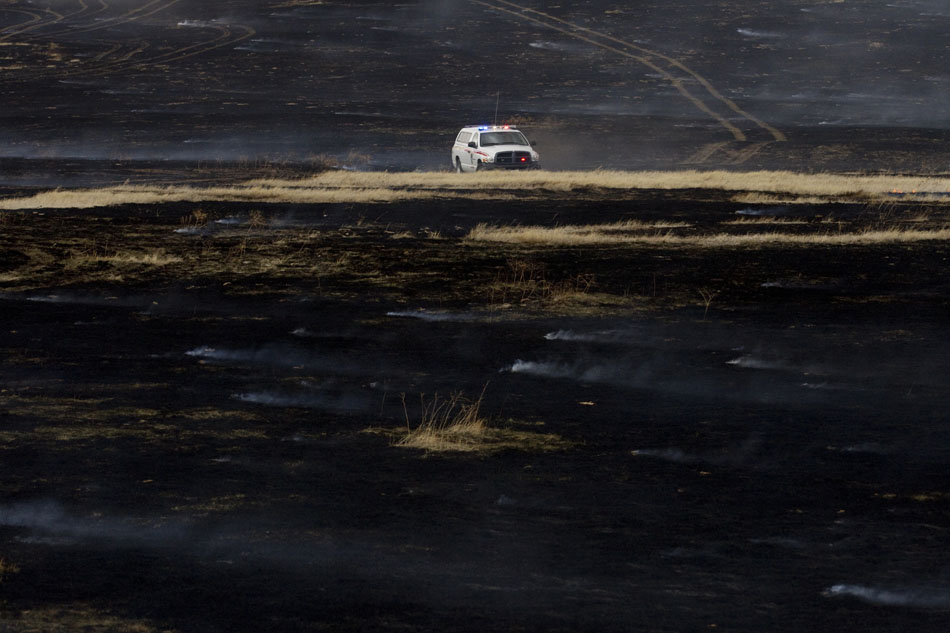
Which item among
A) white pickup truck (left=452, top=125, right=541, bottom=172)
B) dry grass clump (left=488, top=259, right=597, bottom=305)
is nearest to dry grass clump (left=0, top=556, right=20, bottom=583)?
dry grass clump (left=488, top=259, right=597, bottom=305)

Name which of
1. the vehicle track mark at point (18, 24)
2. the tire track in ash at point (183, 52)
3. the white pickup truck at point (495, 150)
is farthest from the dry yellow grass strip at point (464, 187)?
the vehicle track mark at point (18, 24)

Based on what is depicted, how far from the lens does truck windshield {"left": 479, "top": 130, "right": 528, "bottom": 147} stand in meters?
45.9

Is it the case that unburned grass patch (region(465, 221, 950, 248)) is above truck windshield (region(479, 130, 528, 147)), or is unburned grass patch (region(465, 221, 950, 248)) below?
above

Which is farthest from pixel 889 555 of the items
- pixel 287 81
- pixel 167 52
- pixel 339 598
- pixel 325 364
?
pixel 167 52

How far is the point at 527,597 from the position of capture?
7633 mm

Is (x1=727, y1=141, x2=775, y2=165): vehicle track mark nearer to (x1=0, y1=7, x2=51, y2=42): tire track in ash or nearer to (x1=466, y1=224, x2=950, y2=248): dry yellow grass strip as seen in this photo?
(x1=466, y1=224, x2=950, y2=248): dry yellow grass strip

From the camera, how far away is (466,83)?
7725 centimetres

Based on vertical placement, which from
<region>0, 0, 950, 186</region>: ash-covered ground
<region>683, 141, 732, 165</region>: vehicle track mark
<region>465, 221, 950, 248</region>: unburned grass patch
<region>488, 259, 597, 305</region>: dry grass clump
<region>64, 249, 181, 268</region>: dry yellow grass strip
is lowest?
<region>683, 141, 732, 165</region>: vehicle track mark

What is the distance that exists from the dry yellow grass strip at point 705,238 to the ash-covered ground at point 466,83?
2500 cm

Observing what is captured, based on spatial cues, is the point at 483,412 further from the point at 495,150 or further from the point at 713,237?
the point at 495,150

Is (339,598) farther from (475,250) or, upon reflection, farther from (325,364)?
(475,250)

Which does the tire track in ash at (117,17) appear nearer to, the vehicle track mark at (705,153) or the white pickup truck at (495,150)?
the vehicle track mark at (705,153)

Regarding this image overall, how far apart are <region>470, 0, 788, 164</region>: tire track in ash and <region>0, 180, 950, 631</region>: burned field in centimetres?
3793

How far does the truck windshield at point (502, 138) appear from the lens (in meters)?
45.9
